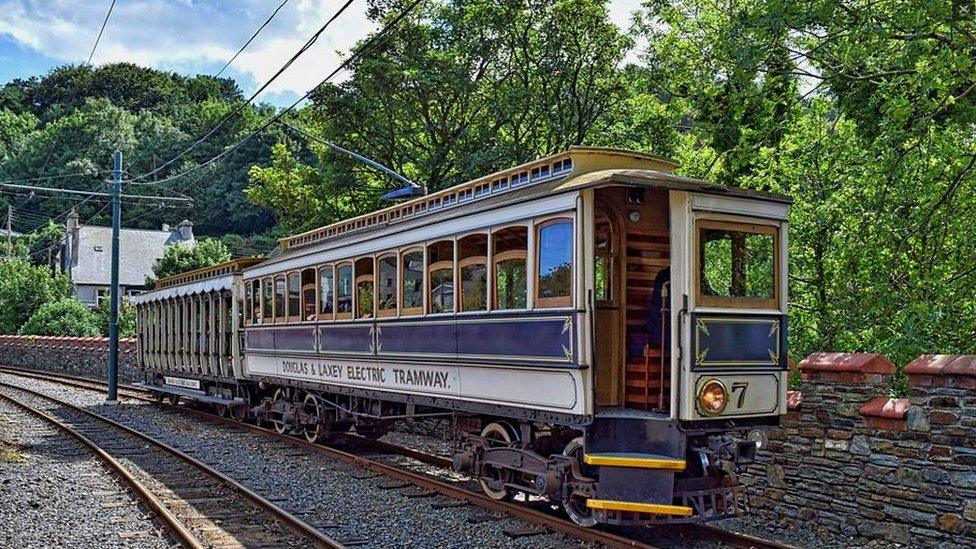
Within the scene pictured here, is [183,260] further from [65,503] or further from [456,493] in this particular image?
[456,493]

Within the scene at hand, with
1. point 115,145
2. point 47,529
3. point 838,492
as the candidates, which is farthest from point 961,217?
point 115,145

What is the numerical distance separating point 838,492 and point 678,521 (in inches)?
63.9

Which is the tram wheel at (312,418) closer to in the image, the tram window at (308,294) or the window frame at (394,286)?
the tram window at (308,294)

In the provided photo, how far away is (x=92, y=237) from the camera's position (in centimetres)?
6397

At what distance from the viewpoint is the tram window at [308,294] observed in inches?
537

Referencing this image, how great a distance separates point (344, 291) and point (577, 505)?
17.2 ft

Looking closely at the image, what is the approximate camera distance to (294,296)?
14.4 metres

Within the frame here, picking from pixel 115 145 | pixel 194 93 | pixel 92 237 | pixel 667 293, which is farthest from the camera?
pixel 194 93

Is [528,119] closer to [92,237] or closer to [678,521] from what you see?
[678,521]

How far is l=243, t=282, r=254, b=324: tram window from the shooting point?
16.5 meters

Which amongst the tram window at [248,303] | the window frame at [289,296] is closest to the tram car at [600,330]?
the window frame at [289,296]

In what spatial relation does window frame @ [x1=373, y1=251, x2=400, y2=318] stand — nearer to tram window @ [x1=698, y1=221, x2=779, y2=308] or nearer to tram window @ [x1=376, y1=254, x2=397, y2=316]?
tram window @ [x1=376, y1=254, x2=397, y2=316]

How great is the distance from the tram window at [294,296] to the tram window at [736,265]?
7584mm

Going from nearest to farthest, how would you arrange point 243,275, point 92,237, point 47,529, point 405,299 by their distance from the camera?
1. point 47,529
2. point 405,299
3. point 243,275
4. point 92,237
